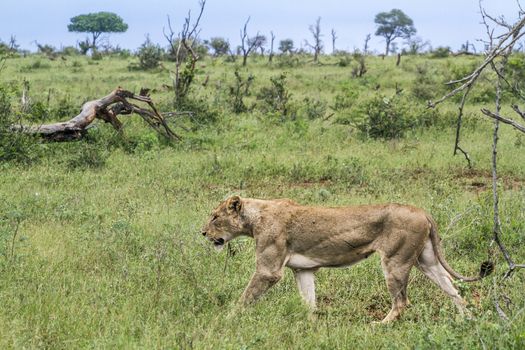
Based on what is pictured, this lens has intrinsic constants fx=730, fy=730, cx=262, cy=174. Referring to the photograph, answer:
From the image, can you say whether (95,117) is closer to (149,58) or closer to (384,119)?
(384,119)

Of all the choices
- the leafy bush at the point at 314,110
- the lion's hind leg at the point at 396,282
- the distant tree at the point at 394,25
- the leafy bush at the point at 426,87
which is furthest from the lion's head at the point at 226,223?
the distant tree at the point at 394,25

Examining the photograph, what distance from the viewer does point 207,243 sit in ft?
23.9

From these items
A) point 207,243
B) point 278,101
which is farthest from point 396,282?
point 278,101

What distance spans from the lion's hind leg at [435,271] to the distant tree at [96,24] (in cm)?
6089

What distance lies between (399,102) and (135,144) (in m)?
5.99

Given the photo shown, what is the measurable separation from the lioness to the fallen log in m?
7.80

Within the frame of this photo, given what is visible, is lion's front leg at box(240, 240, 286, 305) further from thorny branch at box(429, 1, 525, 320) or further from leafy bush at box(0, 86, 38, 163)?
leafy bush at box(0, 86, 38, 163)

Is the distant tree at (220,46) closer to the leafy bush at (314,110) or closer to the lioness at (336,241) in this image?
the leafy bush at (314,110)

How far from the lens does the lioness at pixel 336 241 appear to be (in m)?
5.75

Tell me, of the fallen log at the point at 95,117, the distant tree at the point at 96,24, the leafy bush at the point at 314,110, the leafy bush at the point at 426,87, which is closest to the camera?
the fallen log at the point at 95,117

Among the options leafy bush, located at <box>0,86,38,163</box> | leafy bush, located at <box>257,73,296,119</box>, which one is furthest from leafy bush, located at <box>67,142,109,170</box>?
leafy bush, located at <box>257,73,296,119</box>

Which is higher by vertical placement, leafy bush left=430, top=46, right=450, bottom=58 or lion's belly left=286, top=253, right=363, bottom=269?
leafy bush left=430, top=46, right=450, bottom=58

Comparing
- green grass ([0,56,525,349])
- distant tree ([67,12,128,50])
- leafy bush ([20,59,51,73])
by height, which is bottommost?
green grass ([0,56,525,349])

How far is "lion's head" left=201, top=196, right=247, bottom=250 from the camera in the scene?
6234mm
